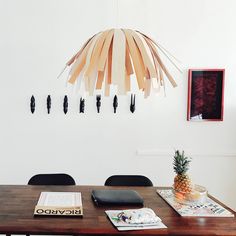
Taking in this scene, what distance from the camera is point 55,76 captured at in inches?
136

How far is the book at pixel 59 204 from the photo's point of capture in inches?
73.7

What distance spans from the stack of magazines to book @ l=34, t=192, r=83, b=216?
0.22 m

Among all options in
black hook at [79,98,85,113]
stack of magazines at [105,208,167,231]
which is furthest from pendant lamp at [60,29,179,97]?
black hook at [79,98,85,113]

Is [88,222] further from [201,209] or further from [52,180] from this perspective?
[52,180]

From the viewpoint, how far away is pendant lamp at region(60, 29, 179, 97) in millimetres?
1605

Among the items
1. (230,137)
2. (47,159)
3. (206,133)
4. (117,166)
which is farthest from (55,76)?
(230,137)

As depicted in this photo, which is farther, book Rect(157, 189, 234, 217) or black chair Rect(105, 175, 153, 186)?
black chair Rect(105, 175, 153, 186)

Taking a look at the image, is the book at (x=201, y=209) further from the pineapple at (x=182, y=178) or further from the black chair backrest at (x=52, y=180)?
the black chair backrest at (x=52, y=180)

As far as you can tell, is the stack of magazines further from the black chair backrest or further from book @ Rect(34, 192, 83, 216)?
the black chair backrest

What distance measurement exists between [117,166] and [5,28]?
186 cm

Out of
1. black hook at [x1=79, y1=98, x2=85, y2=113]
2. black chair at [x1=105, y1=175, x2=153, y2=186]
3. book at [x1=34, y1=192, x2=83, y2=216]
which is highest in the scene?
black hook at [x1=79, y1=98, x2=85, y2=113]

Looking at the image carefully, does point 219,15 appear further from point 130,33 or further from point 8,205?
point 8,205

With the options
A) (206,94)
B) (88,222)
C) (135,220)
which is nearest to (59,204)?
(88,222)

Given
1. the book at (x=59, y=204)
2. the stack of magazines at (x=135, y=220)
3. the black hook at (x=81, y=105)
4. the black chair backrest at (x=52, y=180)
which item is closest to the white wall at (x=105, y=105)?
the black hook at (x=81, y=105)
